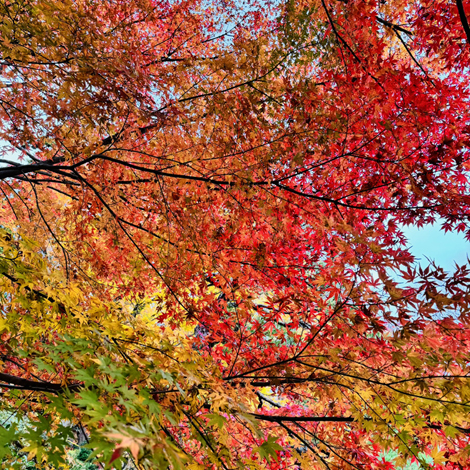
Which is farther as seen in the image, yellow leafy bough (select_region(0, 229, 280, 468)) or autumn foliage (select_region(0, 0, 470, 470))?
autumn foliage (select_region(0, 0, 470, 470))

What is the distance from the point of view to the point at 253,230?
14.9 feet

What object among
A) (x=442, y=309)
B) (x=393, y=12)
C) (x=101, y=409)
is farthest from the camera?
(x=393, y=12)

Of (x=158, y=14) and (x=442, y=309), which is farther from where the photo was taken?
(x=158, y=14)

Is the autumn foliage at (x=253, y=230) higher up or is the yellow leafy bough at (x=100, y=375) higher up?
the autumn foliage at (x=253, y=230)

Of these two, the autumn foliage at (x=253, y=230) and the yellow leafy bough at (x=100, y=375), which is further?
the autumn foliage at (x=253, y=230)

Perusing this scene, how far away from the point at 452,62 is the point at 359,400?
4.86 meters

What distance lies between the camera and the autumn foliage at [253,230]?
2.20m

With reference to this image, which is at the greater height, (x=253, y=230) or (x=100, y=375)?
(x=253, y=230)

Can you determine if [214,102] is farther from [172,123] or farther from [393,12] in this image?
[393,12]

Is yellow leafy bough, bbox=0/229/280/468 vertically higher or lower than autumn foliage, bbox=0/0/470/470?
lower

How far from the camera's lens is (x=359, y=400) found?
3133 mm

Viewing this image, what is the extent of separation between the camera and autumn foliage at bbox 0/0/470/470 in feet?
7.22

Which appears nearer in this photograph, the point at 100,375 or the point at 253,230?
the point at 100,375

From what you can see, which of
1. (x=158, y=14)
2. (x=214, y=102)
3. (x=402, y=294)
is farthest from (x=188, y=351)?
(x=158, y=14)
